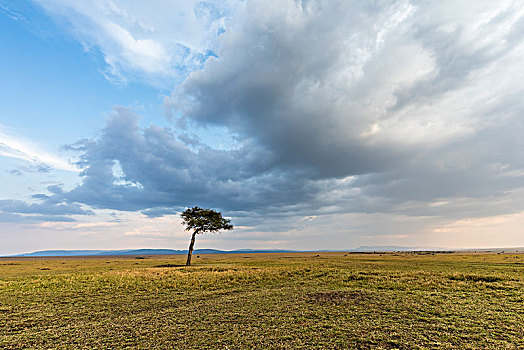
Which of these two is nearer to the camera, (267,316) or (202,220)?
(267,316)

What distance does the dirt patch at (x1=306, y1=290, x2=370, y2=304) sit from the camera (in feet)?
57.7

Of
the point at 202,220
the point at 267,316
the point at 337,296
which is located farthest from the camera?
the point at 202,220

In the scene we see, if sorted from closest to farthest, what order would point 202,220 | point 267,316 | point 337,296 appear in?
point 267,316 → point 337,296 → point 202,220

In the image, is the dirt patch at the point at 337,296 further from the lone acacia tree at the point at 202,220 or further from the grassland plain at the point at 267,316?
the lone acacia tree at the point at 202,220

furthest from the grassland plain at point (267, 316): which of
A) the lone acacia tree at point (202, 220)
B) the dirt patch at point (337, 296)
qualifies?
the lone acacia tree at point (202, 220)

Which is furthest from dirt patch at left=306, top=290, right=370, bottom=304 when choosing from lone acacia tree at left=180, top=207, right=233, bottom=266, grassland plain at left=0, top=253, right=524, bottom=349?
lone acacia tree at left=180, top=207, right=233, bottom=266

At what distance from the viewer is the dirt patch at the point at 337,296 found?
17589mm

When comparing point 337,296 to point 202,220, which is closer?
point 337,296

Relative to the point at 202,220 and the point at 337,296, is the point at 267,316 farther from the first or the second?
the point at 202,220

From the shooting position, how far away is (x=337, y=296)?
61.8 feet

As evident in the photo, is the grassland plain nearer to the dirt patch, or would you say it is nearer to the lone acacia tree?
the dirt patch

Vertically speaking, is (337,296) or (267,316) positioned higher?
(337,296)

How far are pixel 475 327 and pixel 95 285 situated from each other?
1136 inches

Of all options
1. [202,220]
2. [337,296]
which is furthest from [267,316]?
[202,220]
